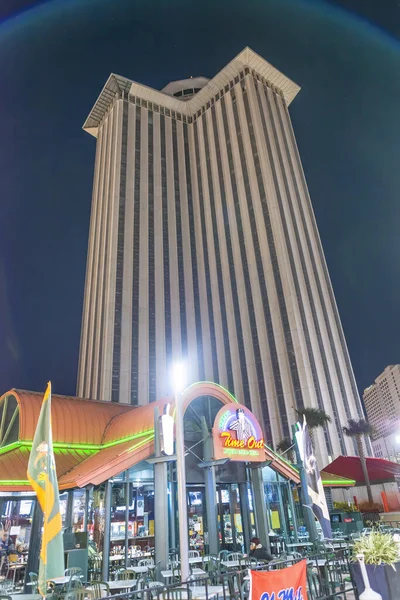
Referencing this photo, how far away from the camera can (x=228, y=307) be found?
7969cm

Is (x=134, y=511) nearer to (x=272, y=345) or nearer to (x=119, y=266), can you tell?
(x=272, y=345)

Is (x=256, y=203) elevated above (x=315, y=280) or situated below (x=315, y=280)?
above

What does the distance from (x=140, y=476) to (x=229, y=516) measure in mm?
7160

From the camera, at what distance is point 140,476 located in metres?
21.1

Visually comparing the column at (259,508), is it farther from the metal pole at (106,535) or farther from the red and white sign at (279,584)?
the red and white sign at (279,584)

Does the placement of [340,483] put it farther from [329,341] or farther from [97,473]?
[329,341]

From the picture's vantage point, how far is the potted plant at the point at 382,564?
24.5 ft

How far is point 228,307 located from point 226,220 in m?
20.5

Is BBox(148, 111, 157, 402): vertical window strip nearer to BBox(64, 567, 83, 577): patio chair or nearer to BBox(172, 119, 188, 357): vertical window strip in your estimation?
BBox(172, 119, 188, 357): vertical window strip

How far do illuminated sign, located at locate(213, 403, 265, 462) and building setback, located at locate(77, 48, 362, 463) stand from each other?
46318 mm

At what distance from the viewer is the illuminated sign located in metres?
17.7

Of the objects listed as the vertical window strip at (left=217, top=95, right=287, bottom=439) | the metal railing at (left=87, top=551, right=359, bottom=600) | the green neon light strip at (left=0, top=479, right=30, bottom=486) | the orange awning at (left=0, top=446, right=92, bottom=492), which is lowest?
the metal railing at (left=87, top=551, right=359, bottom=600)

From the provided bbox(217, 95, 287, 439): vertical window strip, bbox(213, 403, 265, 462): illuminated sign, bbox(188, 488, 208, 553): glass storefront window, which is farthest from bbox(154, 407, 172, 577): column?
bbox(217, 95, 287, 439): vertical window strip

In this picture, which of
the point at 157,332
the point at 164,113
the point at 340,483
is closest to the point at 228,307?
the point at 157,332
